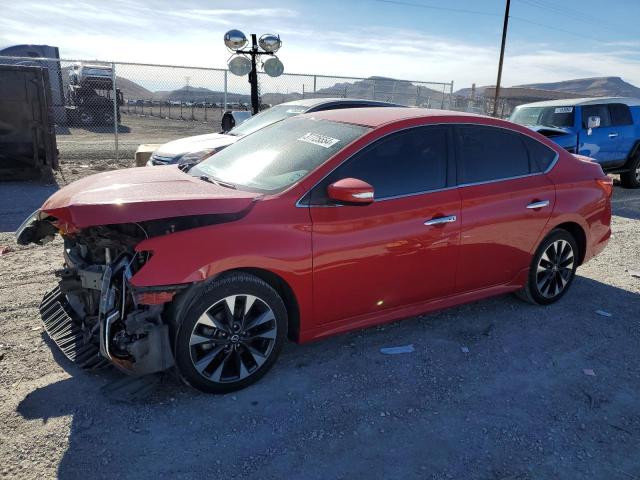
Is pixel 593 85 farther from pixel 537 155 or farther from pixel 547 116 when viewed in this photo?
pixel 537 155

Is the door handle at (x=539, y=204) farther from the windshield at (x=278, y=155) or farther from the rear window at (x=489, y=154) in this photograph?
the windshield at (x=278, y=155)

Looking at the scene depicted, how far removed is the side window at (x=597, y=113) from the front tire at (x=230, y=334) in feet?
30.8

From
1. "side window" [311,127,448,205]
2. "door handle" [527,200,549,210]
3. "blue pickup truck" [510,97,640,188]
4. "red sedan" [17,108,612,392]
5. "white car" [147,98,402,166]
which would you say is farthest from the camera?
"blue pickup truck" [510,97,640,188]

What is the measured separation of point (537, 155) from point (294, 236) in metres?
2.55

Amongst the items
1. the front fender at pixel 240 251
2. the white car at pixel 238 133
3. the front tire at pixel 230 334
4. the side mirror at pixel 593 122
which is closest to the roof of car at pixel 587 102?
the side mirror at pixel 593 122

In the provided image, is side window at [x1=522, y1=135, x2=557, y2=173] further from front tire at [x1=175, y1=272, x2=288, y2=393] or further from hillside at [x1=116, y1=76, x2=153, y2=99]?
hillside at [x1=116, y1=76, x2=153, y2=99]

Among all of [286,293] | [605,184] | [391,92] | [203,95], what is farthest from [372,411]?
[203,95]

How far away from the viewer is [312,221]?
134 inches

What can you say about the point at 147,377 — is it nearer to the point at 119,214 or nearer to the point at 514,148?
the point at 119,214

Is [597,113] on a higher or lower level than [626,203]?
higher

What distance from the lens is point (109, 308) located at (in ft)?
10.0

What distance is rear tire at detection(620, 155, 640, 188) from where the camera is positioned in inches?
447

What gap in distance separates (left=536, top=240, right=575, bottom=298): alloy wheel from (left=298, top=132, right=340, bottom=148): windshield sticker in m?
2.28

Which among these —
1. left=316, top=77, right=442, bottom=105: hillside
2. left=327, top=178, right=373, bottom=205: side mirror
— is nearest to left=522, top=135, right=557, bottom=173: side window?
left=327, top=178, right=373, bottom=205: side mirror
